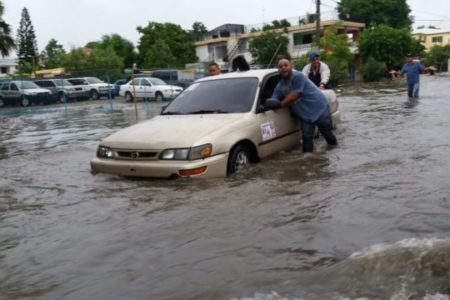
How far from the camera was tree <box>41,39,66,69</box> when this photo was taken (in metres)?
63.4

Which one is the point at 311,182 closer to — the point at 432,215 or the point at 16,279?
the point at 432,215

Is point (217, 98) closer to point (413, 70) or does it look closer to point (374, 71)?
point (413, 70)

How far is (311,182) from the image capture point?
5824 millimetres

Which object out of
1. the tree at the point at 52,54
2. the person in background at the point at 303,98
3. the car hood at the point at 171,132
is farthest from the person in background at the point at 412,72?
the tree at the point at 52,54

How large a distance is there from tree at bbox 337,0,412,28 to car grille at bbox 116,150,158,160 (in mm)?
62389

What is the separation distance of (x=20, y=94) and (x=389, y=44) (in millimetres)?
27769

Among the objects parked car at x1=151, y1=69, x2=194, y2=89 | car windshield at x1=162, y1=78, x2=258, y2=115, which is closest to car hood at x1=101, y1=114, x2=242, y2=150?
car windshield at x1=162, y1=78, x2=258, y2=115

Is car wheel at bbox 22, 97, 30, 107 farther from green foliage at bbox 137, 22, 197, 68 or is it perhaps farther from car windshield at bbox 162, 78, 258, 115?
green foliage at bbox 137, 22, 197, 68

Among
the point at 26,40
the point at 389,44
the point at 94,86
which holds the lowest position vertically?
the point at 94,86

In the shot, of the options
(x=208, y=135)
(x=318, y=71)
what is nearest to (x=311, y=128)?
(x=208, y=135)

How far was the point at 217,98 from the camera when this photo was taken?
7086mm

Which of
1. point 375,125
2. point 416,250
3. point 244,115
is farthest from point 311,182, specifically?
point 375,125

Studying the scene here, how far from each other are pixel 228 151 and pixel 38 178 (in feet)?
9.09

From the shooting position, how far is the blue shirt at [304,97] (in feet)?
23.5
